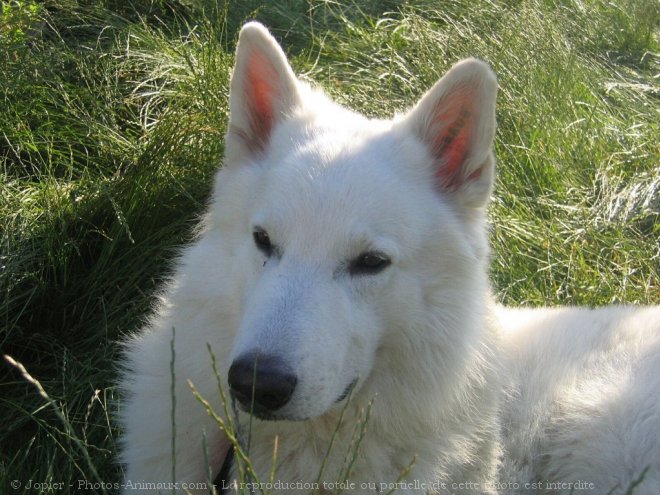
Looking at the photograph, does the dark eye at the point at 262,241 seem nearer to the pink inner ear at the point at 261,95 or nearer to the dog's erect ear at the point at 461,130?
the pink inner ear at the point at 261,95

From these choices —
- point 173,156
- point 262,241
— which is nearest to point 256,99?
point 262,241

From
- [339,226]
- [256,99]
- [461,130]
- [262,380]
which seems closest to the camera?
[262,380]

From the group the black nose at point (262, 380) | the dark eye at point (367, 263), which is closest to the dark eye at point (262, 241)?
the dark eye at point (367, 263)

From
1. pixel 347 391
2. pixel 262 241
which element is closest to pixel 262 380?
pixel 347 391

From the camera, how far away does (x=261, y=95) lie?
2.98 metres

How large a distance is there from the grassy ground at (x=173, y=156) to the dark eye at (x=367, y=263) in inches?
50.7

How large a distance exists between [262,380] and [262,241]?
575 mm

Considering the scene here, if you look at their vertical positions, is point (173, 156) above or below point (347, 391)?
below

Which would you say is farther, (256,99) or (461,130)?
(256,99)

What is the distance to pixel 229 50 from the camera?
575 cm

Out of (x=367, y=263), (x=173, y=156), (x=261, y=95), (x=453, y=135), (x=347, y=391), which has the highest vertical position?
(x=453, y=135)

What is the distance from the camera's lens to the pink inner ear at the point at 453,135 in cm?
281

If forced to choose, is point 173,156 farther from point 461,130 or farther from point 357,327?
point 357,327

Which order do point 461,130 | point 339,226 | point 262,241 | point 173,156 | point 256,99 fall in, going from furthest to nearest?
1. point 173,156
2. point 256,99
3. point 461,130
4. point 262,241
5. point 339,226
